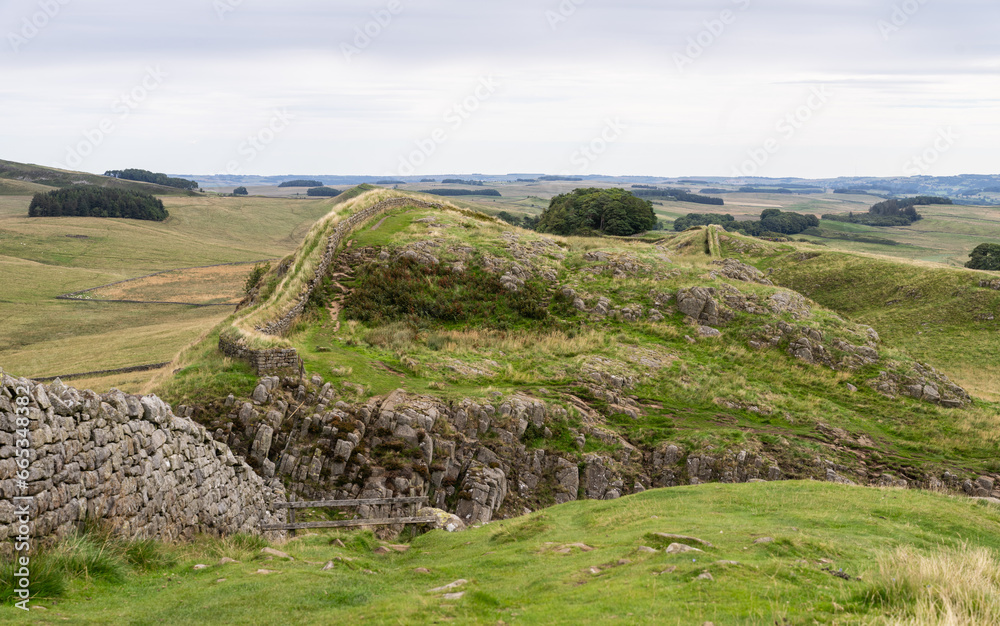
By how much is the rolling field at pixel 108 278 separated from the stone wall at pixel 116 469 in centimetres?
1743

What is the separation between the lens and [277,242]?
167 meters

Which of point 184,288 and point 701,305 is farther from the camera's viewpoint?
point 184,288

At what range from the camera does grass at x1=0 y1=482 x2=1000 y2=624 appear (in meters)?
7.79

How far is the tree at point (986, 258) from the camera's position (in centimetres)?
7588

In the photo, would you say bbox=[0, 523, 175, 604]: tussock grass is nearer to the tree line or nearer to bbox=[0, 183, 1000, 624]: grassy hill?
bbox=[0, 183, 1000, 624]: grassy hill

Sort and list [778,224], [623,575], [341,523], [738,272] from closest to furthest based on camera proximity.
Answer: [623,575], [341,523], [738,272], [778,224]

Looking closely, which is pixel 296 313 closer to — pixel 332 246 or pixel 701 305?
pixel 332 246

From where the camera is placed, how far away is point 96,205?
159 metres

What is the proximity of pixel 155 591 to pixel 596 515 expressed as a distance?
1096cm

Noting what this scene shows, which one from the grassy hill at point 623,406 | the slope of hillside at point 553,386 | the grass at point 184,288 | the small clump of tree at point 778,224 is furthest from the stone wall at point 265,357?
the small clump of tree at point 778,224

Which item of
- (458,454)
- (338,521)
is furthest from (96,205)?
(338,521)

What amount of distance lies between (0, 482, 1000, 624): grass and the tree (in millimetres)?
76505

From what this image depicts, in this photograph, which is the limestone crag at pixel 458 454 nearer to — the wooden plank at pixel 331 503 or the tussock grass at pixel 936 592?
the wooden plank at pixel 331 503

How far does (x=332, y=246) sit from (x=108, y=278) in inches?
2849
